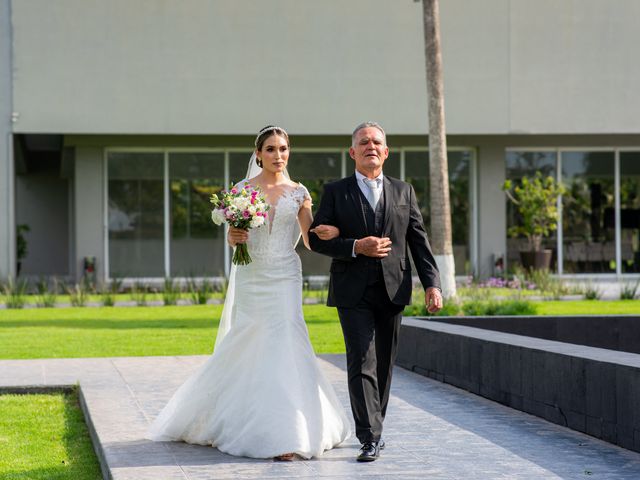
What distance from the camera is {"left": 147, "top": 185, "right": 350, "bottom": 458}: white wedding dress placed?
21.8 feet

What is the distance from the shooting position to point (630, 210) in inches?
1085

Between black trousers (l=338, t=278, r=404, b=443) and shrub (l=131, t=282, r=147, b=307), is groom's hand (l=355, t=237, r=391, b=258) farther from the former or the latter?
shrub (l=131, t=282, r=147, b=307)

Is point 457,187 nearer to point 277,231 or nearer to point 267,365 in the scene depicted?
point 277,231

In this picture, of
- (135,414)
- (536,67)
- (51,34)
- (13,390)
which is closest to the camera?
(135,414)

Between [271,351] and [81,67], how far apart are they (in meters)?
18.1

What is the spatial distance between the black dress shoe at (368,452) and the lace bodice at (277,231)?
1.39m

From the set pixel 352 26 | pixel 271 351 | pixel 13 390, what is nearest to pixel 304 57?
pixel 352 26

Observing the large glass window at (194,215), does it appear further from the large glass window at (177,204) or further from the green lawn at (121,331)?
the green lawn at (121,331)

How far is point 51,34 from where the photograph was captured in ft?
77.9

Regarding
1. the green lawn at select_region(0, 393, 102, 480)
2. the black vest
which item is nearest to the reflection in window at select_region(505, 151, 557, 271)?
the green lawn at select_region(0, 393, 102, 480)

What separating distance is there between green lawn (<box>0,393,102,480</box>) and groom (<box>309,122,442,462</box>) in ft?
5.68

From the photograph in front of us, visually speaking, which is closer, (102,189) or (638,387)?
(638,387)

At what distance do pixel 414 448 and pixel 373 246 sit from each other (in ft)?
4.52

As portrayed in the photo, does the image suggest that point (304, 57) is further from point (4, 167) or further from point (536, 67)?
point (4, 167)
